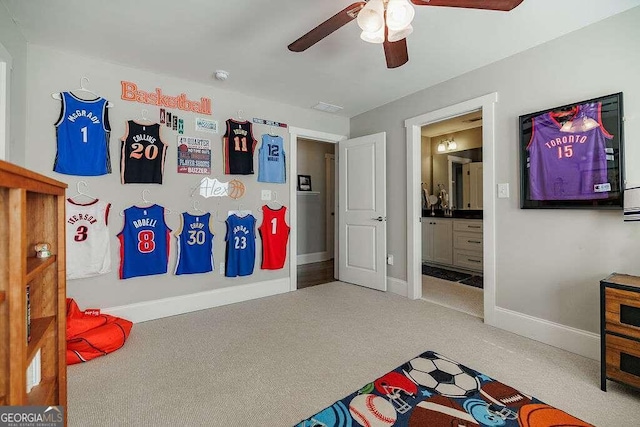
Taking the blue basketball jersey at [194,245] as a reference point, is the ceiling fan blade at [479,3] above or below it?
above

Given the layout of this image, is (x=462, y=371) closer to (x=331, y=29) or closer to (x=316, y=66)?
(x=331, y=29)

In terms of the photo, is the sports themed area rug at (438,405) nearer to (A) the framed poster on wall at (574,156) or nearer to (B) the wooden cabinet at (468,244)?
(A) the framed poster on wall at (574,156)

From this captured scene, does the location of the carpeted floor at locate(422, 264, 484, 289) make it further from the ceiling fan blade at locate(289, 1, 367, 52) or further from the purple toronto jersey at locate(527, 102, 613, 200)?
the ceiling fan blade at locate(289, 1, 367, 52)

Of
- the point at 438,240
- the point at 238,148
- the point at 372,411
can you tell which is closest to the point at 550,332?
the point at 372,411

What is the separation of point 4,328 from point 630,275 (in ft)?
10.2

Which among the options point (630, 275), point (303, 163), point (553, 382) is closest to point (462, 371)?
point (553, 382)

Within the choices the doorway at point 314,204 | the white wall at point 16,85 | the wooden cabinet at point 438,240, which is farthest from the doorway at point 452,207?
the white wall at point 16,85

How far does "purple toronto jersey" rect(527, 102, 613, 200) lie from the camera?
81.7 inches

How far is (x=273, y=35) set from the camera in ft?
7.30

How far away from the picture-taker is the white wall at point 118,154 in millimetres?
2383

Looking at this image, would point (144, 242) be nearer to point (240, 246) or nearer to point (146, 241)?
point (146, 241)

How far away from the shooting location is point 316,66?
2721 mm

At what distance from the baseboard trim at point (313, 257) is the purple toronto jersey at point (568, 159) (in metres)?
4.01

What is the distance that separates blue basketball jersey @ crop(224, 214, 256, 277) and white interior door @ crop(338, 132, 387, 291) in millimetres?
1376
